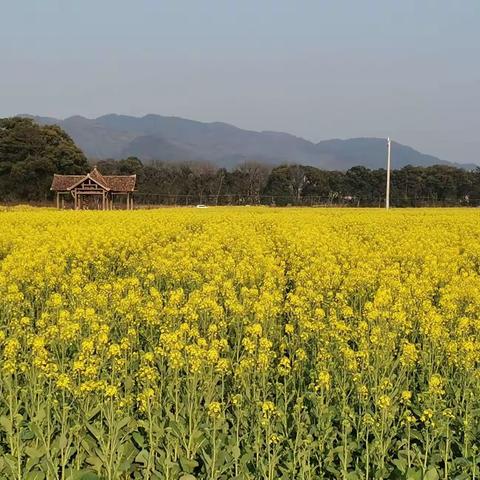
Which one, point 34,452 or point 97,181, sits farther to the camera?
Result: point 97,181

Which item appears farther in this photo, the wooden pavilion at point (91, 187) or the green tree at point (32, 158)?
the green tree at point (32, 158)

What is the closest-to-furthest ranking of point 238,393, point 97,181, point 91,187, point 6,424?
point 6,424 → point 238,393 → point 97,181 → point 91,187

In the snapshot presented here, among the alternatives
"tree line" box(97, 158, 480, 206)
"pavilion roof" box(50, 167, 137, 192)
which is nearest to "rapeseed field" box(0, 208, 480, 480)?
"pavilion roof" box(50, 167, 137, 192)

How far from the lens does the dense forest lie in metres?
64.6

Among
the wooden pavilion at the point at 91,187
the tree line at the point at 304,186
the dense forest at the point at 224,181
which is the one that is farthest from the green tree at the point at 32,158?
the tree line at the point at 304,186

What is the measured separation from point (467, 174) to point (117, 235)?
72.2 meters

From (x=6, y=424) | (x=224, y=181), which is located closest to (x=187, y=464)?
(x=6, y=424)

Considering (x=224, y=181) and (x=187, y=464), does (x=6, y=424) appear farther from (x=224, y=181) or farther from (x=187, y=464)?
(x=224, y=181)

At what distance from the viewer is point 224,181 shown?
85250mm

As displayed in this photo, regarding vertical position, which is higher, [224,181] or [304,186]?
[224,181]

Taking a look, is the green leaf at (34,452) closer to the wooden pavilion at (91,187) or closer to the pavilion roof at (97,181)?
the wooden pavilion at (91,187)

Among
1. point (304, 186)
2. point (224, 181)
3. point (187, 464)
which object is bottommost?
point (187, 464)

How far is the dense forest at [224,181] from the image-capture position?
6456 cm

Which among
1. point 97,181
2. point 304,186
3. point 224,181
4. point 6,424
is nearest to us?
point 6,424
